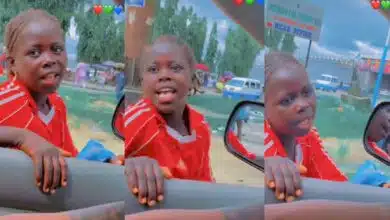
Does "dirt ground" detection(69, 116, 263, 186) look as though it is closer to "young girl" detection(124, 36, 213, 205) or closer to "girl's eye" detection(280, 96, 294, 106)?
"young girl" detection(124, 36, 213, 205)

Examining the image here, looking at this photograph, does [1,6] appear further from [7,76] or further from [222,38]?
[222,38]

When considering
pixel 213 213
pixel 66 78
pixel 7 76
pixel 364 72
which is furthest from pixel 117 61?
pixel 364 72

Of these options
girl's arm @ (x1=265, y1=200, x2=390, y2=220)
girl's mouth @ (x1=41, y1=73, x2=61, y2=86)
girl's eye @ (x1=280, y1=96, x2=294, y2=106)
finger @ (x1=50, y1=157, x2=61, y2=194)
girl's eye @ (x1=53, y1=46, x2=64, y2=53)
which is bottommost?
girl's arm @ (x1=265, y1=200, x2=390, y2=220)

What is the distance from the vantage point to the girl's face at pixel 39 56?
1.35 metres

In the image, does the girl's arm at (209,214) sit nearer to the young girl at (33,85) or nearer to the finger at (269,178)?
the finger at (269,178)

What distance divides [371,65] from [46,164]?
704 mm

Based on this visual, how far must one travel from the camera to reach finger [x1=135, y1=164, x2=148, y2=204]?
131 centimetres

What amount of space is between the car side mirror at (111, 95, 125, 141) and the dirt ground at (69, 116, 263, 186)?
1cm

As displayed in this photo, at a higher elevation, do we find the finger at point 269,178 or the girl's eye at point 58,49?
the girl's eye at point 58,49

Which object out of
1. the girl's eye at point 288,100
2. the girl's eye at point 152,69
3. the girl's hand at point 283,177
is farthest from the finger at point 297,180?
the girl's eye at point 152,69

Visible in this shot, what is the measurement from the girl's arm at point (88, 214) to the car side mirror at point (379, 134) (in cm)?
54

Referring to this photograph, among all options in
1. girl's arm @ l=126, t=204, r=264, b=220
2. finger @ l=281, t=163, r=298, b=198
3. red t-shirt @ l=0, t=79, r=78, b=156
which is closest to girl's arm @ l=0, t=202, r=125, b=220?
girl's arm @ l=126, t=204, r=264, b=220

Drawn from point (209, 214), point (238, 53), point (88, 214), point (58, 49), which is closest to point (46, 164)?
point (88, 214)

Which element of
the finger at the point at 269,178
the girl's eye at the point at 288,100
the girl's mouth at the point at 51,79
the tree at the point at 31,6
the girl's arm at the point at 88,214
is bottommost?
the girl's arm at the point at 88,214
